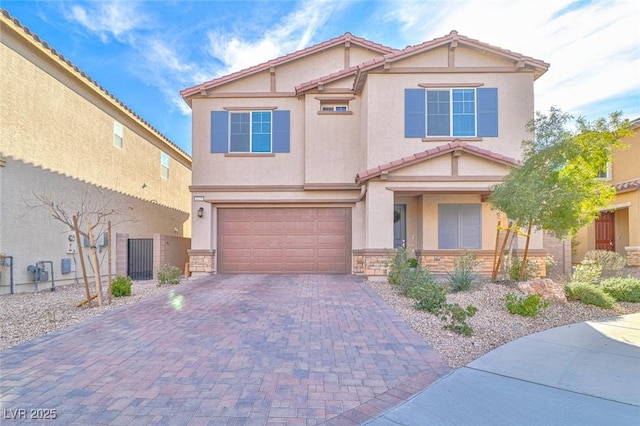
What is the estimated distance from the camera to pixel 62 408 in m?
3.41

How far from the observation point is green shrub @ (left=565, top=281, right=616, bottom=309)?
7.50m

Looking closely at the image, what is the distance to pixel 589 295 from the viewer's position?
7594 millimetres

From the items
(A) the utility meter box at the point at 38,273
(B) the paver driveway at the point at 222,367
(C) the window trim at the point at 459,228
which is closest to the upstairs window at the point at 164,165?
(A) the utility meter box at the point at 38,273

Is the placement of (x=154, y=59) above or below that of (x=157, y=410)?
above

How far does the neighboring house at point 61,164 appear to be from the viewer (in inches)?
364

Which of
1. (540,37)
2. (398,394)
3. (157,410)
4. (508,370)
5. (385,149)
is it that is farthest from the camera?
(385,149)

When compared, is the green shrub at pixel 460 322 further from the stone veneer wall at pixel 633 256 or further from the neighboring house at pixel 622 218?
the stone veneer wall at pixel 633 256

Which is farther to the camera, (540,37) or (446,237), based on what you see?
(446,237)

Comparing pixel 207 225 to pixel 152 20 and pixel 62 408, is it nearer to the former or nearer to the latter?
pixel 152 20

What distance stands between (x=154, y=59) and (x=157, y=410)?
49.7ft

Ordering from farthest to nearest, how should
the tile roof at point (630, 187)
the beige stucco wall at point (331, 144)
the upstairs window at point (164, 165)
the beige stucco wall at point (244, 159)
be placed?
the upstairs window at point (164, 165), the tile roof at point (630, 187), the beige stucco wall at point (244, 159), the beige stucco wall at point (331, 144)

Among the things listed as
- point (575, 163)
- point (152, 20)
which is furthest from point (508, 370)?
point (152, 20)

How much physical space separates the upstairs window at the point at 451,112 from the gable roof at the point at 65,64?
1068 centimetres

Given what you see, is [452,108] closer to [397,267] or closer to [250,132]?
[397,267]
